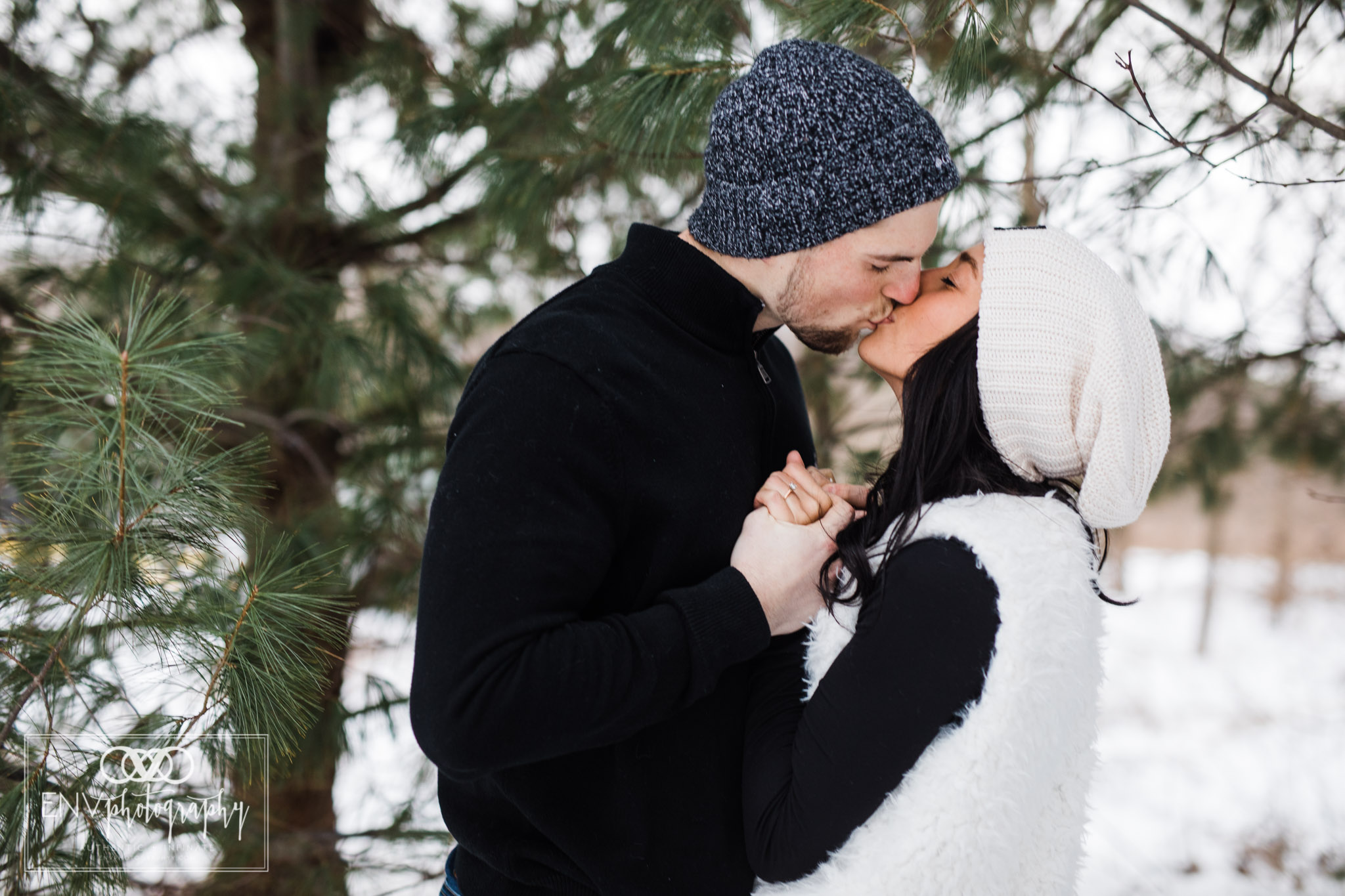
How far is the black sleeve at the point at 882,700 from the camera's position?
888mm

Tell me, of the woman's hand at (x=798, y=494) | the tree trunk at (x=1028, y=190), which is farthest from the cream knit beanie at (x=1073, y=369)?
the tree trunk at (x=1028, y=190)

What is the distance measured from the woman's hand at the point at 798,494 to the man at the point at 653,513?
0.02m

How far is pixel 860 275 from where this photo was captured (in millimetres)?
1089

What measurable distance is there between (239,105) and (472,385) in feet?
6.64

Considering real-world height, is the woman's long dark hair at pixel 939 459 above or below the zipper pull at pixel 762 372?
below

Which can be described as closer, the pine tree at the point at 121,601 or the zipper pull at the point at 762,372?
the pine tree at the point at 121,601

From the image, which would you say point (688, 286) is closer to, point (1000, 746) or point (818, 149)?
point (818, 149)

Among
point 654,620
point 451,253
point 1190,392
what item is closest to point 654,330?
point 654,620

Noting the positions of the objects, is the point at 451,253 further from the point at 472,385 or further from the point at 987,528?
the point at 987,528

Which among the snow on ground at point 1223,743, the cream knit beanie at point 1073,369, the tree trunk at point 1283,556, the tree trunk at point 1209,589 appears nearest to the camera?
the cream knit beanie at point 1073,369

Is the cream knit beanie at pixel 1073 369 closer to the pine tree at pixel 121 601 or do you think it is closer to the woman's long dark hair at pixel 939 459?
the woman's long dark hair at pixel 939 459

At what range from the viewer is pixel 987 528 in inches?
37.1

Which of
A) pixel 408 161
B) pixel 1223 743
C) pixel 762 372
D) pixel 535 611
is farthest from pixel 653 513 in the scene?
pixel 1223 743

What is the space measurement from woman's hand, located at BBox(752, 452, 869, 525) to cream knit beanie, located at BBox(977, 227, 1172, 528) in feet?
0.71
